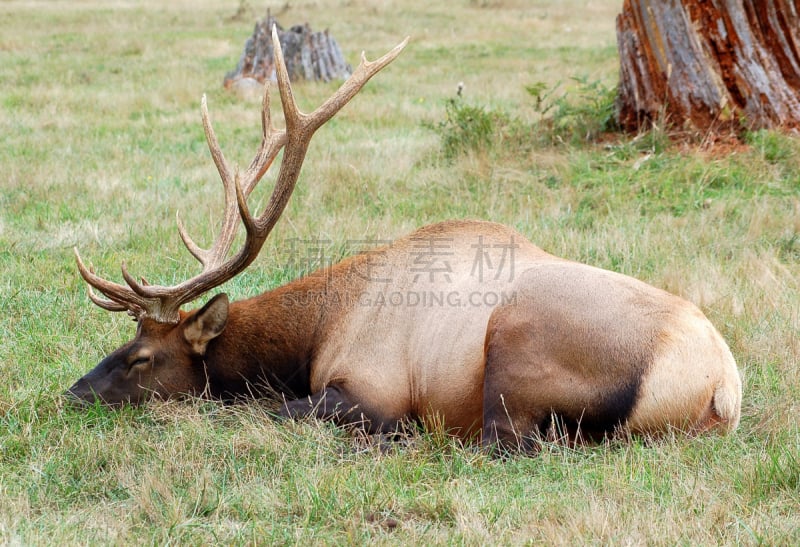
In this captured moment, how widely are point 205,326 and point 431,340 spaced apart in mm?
1232

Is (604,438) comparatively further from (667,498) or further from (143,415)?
(143,415)

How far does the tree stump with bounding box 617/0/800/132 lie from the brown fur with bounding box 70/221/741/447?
439cm

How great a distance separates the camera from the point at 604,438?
13.6 ft

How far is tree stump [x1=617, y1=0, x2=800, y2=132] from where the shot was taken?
8625 mm

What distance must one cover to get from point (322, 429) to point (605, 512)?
5.01ft

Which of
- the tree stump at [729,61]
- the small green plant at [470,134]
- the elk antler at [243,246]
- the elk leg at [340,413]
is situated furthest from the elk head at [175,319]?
the tree stump at [729,61]

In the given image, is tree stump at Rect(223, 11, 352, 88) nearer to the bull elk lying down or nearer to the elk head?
the bull elk lying down

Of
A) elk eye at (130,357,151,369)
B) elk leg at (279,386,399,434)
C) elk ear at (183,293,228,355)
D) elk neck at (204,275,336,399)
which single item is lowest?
elk leg at (279,386,399,434)

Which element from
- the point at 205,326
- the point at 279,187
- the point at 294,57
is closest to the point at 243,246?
the point at 279,187

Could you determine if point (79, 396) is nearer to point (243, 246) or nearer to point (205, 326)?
point (205, 326)

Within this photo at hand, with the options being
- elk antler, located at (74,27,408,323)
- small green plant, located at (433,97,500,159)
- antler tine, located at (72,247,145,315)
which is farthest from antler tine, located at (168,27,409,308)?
small green plant, located at (433,97,500,159)

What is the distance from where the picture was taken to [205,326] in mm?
4910

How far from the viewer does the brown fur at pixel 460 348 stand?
407cm

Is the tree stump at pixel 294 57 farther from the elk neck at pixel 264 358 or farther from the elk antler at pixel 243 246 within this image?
the elk neck at pixel 264 358
